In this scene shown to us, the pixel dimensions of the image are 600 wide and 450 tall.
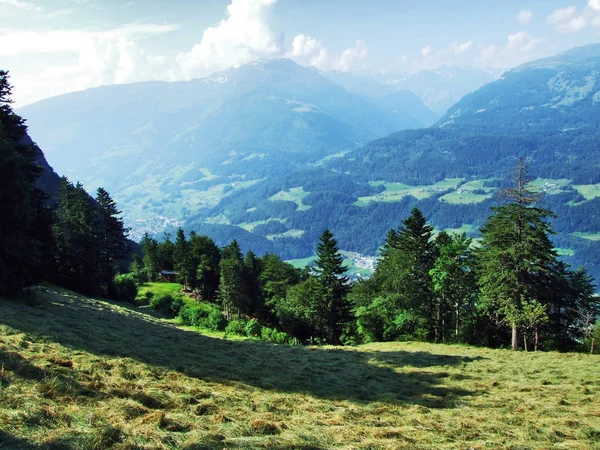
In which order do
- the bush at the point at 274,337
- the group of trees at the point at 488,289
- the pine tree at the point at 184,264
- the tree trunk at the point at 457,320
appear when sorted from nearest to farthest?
the group of trees at the point at 488,289 → the tree trunk at the point at 457,320 → the bush at the point at 274,337 → the pine tree at the point at 184,264

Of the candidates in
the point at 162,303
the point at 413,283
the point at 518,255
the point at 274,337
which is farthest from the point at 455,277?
the point at 162,303

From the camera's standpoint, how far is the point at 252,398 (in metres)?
15.5

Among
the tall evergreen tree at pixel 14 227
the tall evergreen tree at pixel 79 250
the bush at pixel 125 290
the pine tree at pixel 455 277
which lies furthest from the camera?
the bush at pixel 125 290

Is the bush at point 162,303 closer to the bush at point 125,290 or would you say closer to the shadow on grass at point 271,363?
the bush at point 125,290

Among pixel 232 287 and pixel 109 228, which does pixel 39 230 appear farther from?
pixel 232 287

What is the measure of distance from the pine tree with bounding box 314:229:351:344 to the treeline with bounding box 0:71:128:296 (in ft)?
99.4

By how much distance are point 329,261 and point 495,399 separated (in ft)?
111

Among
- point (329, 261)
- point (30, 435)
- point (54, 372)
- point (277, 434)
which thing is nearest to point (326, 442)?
point (277, 434)

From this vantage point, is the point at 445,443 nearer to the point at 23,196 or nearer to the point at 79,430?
the point at 79,430

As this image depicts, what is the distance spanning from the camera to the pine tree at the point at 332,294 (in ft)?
168

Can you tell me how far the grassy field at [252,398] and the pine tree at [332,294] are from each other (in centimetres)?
2360

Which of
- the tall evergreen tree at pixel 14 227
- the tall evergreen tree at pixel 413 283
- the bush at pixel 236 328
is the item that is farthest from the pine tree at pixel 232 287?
the tall evergreen tree at pixel 14 227

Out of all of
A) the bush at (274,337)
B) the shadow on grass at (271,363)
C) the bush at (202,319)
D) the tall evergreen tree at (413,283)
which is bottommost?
the bush at (274,337)

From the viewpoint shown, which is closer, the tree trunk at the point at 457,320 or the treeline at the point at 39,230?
the treeline at the point at 39,230
